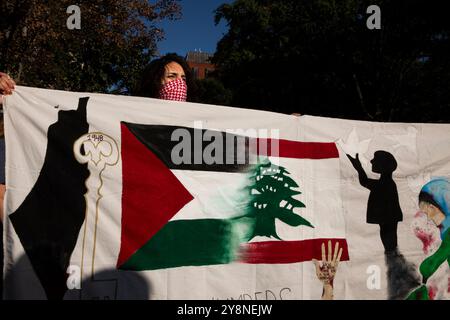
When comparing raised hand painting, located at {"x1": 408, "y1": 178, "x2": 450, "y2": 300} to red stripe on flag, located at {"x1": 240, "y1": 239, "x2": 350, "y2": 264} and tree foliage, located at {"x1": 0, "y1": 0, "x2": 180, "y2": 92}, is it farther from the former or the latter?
tree foliage, located at {"x1": 0, "y1": 0, "x2": 180, "y2": 92}

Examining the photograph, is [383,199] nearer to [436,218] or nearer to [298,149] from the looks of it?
[436,218]

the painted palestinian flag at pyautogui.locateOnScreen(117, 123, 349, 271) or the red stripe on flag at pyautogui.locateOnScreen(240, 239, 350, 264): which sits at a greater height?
the painted palestinian flag at pyautogui.locateOnScreen(117, 123, 349, 271)

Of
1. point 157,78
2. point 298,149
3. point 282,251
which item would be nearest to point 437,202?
point 298,149

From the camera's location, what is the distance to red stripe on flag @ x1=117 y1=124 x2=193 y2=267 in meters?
2.45

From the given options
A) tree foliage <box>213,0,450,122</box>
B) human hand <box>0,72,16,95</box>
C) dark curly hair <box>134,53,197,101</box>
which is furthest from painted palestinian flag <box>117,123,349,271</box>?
tree foliage <box>213,0,450,122</box>

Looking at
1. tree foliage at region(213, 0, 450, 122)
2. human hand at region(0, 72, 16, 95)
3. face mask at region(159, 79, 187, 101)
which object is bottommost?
human hand at region(0, 72, 16, 95)

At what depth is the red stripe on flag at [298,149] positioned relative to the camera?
2.84m

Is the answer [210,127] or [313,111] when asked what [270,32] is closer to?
[313,111]

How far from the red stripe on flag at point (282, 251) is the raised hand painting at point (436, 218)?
0.81 m

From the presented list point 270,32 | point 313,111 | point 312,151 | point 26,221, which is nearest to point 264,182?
point 312,151

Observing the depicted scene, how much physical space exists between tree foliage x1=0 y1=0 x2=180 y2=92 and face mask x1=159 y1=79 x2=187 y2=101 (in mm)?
4769

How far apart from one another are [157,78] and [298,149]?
1334 millimetres

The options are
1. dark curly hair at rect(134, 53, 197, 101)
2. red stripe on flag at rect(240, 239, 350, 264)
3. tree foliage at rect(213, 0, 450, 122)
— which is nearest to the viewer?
red stripe on flag at rect(240, 239, 350, 264)

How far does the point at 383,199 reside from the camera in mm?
3059
